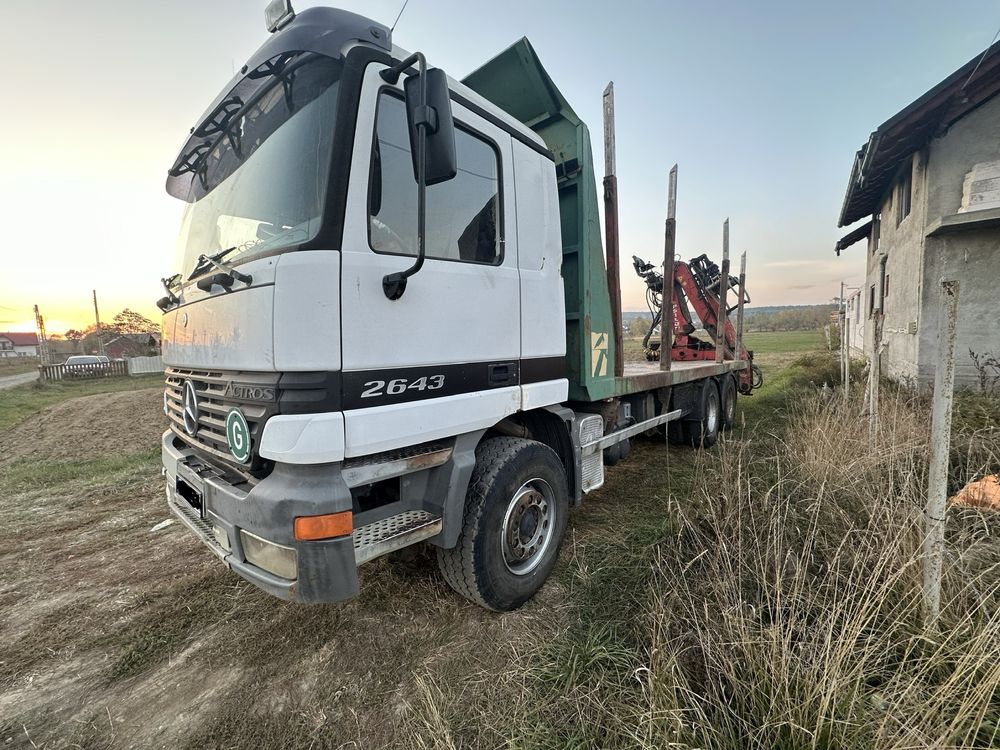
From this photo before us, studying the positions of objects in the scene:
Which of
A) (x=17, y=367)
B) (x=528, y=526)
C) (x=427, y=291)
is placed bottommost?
(x=528, y=526)

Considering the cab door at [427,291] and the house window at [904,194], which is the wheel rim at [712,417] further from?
the house window at [904,194]

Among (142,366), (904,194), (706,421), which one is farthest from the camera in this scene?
(142,366)

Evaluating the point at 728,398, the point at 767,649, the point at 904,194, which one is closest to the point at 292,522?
the point at 767,649

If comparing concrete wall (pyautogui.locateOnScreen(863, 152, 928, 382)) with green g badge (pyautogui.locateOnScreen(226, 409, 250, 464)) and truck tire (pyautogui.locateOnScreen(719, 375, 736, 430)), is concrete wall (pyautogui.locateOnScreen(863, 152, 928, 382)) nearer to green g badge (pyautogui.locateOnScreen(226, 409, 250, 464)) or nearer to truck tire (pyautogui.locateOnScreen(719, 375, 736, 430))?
truck tire (pyautogui.locateOnScreen(719, 375, 736, 430))

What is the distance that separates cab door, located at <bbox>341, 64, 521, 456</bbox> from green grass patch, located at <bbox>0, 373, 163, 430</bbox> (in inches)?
533

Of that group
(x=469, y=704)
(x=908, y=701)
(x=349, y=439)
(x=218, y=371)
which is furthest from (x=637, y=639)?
(x=218, y=371)

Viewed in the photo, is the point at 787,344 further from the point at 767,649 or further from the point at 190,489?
the point at 190,489

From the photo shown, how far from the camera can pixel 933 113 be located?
6848 millimetres

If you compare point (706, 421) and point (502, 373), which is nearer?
point (502, 373)

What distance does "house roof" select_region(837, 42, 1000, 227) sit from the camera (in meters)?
6.38

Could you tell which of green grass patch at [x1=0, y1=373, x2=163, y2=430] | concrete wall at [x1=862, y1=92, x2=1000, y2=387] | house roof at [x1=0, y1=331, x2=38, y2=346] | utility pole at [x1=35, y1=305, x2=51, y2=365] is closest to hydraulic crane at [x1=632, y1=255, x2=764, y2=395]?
concrete wall at [x1=862, y1=92, x2=1000, y2=387]

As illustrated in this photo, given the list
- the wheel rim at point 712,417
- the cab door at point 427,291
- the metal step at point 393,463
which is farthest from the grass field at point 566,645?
the wheel rim at point 712,417

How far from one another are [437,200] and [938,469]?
2617 mm

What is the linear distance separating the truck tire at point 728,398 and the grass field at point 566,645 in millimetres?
3346
